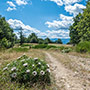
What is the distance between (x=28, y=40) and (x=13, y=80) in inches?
2713

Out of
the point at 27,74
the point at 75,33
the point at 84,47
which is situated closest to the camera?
the point at 27,74

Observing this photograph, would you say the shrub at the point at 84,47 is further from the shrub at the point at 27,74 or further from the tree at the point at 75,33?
the tree at the point at 75,33

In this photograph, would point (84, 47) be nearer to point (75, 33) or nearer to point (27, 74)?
point (27, 74)

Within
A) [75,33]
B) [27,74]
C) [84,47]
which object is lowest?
[84,47]

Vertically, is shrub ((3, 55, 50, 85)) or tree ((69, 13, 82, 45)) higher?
tree ((69, 13, 82, 45))

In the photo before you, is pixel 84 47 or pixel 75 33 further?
pixel 75 33

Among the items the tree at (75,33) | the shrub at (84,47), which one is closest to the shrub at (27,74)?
the shrub at (84,47)

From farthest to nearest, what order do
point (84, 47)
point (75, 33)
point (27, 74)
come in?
1. point (75, 33)
2. point (84, 47)
3. point (27, 74)

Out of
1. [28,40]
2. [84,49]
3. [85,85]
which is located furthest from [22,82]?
[28,40]

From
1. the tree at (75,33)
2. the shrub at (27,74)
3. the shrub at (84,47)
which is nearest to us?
the shrub at (27,74)

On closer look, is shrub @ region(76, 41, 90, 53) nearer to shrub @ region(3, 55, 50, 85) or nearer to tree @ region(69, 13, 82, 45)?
shrub @ region(3, 55, 50, 85)

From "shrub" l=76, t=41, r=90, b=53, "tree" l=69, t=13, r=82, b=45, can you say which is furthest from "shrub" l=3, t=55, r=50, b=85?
"tree" l=69, t=13, r=82, b=45

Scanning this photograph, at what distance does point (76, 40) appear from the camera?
23.9 m

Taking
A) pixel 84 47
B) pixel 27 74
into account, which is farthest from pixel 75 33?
pixel 27 74
